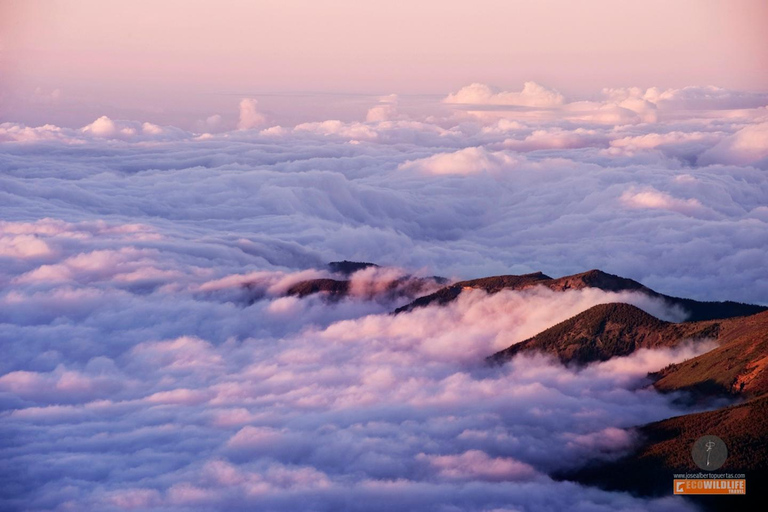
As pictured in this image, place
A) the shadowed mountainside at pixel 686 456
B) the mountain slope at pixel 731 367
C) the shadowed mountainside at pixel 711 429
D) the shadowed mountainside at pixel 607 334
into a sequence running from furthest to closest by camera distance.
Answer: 1. the shadowed mountainside at pixel 607 334
2. the mountain slope at pixel 731 367
3. the shadowed mountainside at pixel 711 429
4. the shadowed mountainside at pixel 686 456

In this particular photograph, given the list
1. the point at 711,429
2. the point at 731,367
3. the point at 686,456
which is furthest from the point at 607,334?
the point at 686,456

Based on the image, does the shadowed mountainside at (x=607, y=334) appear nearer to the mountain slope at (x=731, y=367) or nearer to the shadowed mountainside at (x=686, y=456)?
the mountain slope at (x=731, y=367)

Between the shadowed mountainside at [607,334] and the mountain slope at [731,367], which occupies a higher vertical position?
the shadowed mountainside at [607,334]

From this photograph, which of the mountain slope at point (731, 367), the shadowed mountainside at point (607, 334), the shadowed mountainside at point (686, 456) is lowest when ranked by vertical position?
the shadowed mountainside at point (686, 456)

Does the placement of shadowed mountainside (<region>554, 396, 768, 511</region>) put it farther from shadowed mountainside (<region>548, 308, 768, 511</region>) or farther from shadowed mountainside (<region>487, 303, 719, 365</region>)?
shadowed mountainside (<region>487, 303, 719, 365</region>)

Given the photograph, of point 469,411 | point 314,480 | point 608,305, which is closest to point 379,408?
point 469,411

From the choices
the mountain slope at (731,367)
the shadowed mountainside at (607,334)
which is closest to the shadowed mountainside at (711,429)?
the mountain slope at (731,367)

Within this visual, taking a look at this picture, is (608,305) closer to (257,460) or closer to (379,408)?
(379,408)

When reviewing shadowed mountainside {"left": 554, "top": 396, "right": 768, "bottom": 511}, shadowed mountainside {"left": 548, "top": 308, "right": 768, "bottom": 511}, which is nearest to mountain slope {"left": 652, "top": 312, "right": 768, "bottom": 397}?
shadowed mountainside {"left": 548, "top": 308, "right": 768, "bottom": 511}
